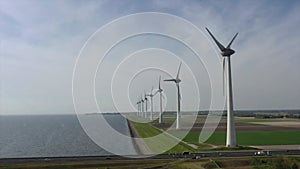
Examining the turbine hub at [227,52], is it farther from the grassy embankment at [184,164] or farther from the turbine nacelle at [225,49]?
the grassy embankment at [184,164]

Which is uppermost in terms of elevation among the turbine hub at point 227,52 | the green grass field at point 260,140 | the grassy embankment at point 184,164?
the turbine hub at point 227,52

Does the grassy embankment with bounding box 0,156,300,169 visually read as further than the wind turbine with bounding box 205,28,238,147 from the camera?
No

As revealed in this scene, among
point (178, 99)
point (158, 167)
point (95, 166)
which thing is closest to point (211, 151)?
point (158, 167)

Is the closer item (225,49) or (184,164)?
(184,164)

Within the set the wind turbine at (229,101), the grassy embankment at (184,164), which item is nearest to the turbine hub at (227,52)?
the wind turbine at (229,101)

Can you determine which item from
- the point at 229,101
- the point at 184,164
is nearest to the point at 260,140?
the point at 229,101

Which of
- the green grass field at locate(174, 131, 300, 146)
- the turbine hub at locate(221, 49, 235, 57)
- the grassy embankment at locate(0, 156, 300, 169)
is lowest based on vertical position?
the grassy embankment at locate(0, 156, 300, 169)

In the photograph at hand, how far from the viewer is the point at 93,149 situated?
8719 cm

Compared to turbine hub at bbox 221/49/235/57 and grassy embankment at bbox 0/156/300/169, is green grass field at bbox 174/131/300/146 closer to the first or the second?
turbine hub at bbox 221/49/235/57

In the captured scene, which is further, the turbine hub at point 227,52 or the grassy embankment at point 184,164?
the turbine hub at point 227,52

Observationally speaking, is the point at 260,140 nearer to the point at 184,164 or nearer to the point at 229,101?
the point at 229,101

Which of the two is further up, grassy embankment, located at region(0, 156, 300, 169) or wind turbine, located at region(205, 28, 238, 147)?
wind turbine, located at region(205, 28, 238, 147)

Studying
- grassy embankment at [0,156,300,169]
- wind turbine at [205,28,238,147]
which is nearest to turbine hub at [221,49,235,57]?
wind turbine at [205,28,238,147]

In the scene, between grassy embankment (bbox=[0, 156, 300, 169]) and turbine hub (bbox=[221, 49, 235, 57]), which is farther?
Answer: turbine hub (bbox=[221, 49, 235, 57])
